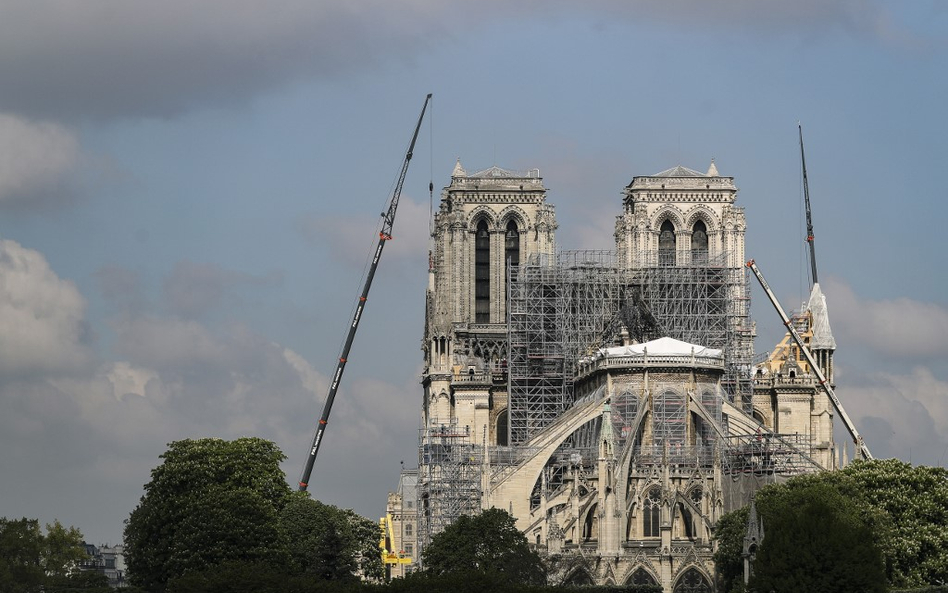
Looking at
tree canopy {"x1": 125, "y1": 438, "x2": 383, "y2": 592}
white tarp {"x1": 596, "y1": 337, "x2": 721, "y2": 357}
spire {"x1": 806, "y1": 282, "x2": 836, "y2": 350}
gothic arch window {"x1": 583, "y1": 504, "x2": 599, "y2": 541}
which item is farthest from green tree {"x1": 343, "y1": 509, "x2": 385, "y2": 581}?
spire {"x1": 806, "y1": 282, "x2": 836, "y2": 350}

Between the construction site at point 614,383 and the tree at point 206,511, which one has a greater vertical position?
the construction site at point 614,383

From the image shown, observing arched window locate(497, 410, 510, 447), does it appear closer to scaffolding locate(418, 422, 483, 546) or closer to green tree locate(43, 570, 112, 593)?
scaffolding locate(418, 422, 483, 546)

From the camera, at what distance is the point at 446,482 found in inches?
5714

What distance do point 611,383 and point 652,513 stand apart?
12.2 meters

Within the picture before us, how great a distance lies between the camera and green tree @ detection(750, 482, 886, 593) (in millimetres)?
104812

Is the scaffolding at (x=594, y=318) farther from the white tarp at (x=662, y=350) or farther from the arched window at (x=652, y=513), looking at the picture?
the arched window at (x=652, y=513)

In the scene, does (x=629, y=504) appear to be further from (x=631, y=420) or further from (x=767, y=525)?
(x=767, y=525)

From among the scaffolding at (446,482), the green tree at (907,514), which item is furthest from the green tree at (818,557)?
the scaffolding at (446,482)

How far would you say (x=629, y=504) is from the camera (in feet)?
457

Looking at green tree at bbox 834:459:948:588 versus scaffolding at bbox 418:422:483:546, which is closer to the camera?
green tree at bbox 834:459:948:588

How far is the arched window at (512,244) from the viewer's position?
17025 centimetres

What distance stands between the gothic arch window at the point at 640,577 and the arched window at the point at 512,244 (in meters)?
40.4

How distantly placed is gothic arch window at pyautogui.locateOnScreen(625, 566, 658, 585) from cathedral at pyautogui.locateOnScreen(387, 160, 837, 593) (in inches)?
10.9

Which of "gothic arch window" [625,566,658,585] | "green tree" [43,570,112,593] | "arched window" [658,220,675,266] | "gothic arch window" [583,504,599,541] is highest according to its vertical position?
"arched window" [658,220,675,266]
